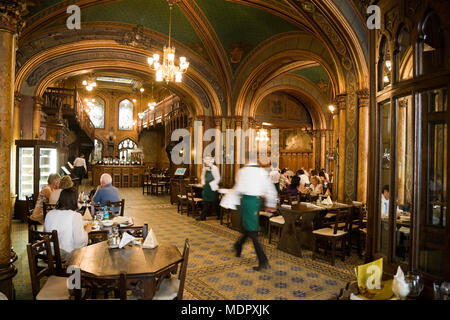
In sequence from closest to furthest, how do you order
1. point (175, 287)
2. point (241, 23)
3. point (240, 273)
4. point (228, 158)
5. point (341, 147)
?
point (175, 287), point (240, 273), point (341, 147), point (241, 23), point (228, 158)

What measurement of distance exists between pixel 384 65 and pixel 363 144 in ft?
12.6

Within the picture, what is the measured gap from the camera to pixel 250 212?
184 inches

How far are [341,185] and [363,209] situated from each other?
1094mm

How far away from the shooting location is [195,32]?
33.3ft

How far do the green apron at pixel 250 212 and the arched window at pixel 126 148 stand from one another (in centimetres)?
2249

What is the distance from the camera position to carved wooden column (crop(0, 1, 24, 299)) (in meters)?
3.23

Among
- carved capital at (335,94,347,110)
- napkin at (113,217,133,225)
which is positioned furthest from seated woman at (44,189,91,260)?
carved capital at (335,94,347,110)

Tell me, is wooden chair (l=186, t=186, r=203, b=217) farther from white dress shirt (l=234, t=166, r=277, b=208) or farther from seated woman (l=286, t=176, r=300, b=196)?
white dress shirt (l=234, t=166, r=277, b=208)

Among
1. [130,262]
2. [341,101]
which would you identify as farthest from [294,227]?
[130,262]

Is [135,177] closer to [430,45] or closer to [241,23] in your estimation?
[241,23]

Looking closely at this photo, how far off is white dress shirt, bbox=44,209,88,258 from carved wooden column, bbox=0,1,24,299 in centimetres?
42
